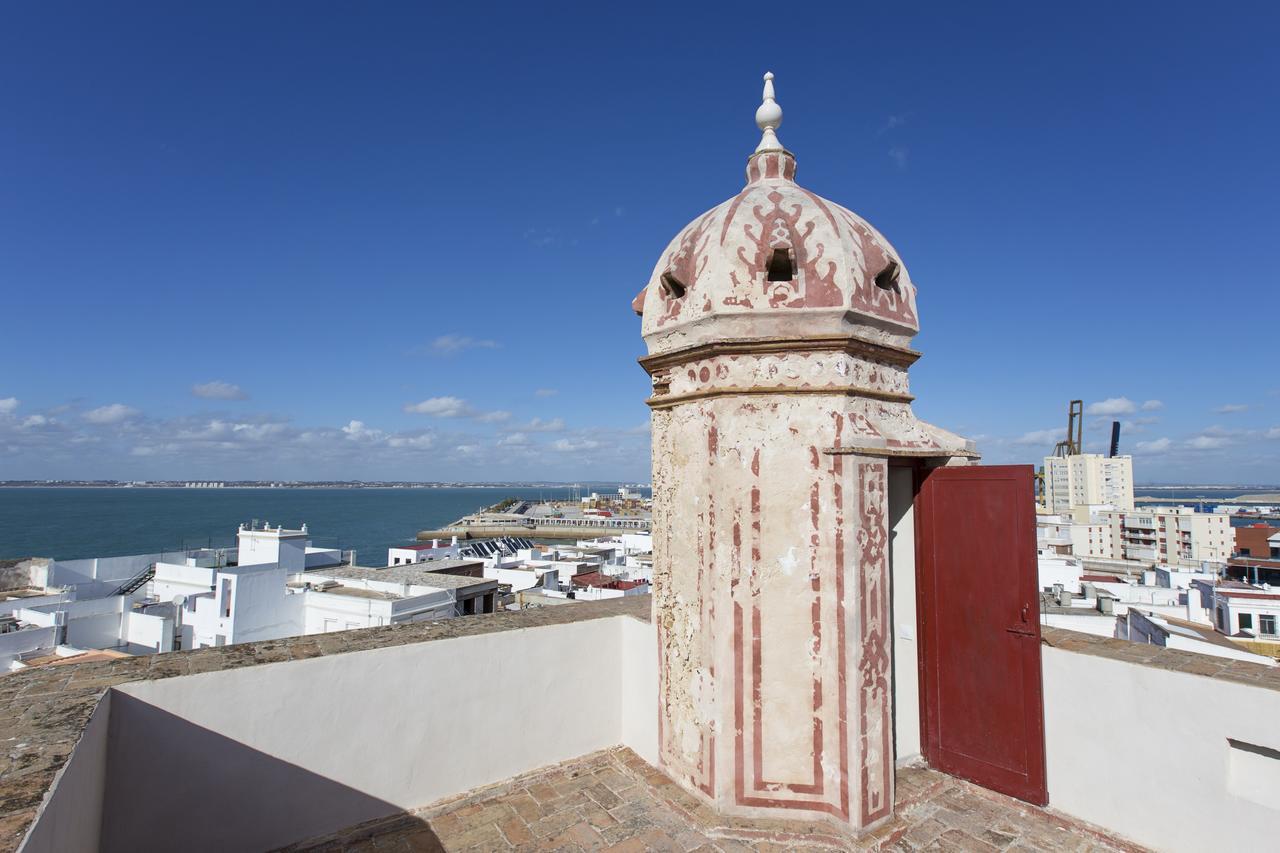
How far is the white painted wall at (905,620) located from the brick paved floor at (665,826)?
0.35m

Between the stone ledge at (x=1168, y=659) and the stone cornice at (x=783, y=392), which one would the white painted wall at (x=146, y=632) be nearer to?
the stone cornice at (x=783, y=392)

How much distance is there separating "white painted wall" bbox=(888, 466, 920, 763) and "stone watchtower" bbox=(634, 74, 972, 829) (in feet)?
2.03

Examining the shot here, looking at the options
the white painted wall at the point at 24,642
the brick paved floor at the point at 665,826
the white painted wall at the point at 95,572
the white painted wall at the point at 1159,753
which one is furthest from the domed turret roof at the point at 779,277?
the white painted wall at the point at 95,572

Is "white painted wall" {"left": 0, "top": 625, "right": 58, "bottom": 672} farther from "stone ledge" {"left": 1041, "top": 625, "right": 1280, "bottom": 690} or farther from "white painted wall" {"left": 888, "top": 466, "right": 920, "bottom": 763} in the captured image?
"stone ledge" {"left": 1041, "top": 625, "right": 1280, "bottom": 690}

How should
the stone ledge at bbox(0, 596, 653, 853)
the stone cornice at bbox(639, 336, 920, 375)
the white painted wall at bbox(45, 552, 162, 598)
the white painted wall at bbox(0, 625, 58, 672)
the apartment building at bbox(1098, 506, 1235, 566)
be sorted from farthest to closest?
the apartment building at bbox(1098, 506, 1235, 566), the white painted wall at bbox(45, 552, 162, 598), the white painted wall at bbox(0, 625, 58, 672), the stone cornice at bbox(639, 336, 920, 375), the stone ledge at bbox(0, 596, 653, 853)

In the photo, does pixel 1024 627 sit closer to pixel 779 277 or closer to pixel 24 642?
pixel 779 277

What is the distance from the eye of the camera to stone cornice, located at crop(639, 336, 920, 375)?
153 inches

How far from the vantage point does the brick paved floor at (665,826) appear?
3.64 meters

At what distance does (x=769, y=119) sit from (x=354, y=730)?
5106 millimetres

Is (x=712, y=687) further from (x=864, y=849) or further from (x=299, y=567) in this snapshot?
(x=299, y=567)

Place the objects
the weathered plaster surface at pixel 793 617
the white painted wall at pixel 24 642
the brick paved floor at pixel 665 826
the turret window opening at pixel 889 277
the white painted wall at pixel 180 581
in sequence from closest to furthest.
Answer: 1. the brick paved floor at pixel 665 826
2. the weathered plaster surface at pixel 793 617
3. the turret window opening at pixel 889 277
4. the white painted wall at pixel 24 642
5. the white painted wall at pixel 180 581

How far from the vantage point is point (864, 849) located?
11.8 feet

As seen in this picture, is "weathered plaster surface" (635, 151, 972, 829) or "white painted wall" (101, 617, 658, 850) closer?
"white painted wall" (101, 617, 658, 850)

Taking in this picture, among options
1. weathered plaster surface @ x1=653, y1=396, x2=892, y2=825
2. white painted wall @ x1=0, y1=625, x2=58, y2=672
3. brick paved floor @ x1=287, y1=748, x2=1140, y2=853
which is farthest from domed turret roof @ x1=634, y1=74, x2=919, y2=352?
white painted wall @ x1=0, y1=625, x2=58, y2=672
